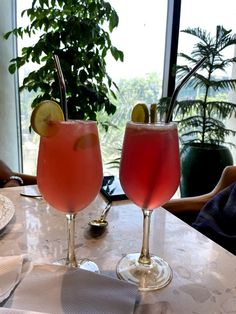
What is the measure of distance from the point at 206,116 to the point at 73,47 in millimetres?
1296

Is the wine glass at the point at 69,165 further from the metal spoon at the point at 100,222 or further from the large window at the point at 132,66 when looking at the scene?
the large window at the point at 132,66

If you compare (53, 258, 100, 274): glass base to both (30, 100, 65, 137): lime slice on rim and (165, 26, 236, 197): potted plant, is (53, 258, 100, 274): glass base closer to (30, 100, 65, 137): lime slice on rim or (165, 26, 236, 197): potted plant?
(30, 100, 65, 137): lime slice on rim

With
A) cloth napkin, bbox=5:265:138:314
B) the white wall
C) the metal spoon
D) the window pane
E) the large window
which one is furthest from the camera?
the window pane

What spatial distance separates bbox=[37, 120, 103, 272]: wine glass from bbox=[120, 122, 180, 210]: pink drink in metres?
0.06

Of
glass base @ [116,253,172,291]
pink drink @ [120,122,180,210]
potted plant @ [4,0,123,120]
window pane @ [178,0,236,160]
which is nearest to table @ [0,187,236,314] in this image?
glass base @ [116,253,172,291]

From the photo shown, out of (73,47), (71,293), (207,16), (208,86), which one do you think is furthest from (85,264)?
(207,16)

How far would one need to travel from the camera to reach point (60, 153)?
497 mm

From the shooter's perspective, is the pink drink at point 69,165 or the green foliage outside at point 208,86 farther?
the green foliage outside at point 208,86

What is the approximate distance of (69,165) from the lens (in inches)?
19.5

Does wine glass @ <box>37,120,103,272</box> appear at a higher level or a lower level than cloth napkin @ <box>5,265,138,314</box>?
higher

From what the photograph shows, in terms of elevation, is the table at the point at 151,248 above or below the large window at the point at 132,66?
below

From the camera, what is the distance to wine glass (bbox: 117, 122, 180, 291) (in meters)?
0.52

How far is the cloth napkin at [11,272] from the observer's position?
18.1 inches

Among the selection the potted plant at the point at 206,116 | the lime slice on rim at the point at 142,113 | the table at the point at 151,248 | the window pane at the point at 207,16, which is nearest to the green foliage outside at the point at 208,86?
the potted plant at the point at 206,116
